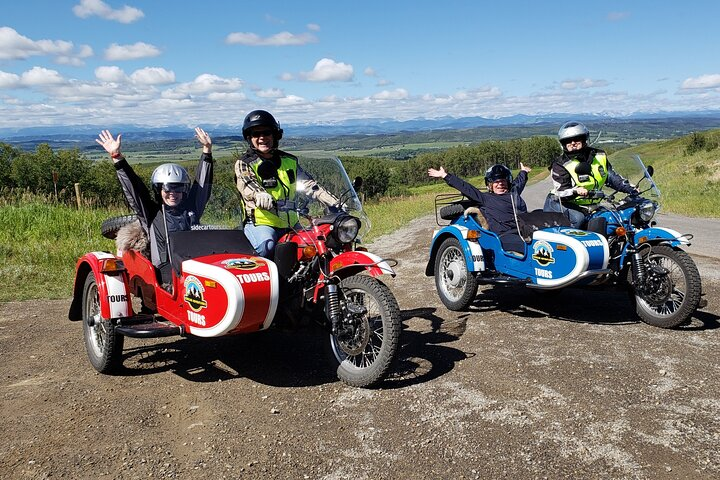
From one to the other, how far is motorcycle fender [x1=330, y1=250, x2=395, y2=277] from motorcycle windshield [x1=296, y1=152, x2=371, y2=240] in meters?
0.61

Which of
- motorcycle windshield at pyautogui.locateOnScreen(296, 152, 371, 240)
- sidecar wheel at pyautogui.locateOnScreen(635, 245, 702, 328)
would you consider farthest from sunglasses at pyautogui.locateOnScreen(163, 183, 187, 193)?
sidecar wheel at pyautogui.locateOnScreen(635, 245, 702, 328)

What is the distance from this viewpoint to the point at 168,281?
16.8 feet

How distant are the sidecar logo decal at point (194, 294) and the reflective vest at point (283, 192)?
952 millimetres

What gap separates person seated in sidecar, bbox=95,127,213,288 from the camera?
5215 millimetres

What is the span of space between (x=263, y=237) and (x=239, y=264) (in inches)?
26.1

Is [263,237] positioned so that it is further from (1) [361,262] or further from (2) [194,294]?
(1) [361,262]

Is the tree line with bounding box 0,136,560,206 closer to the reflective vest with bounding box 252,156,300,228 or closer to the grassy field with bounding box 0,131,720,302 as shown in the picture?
the reflective vest with bounding box 252,156,300,228

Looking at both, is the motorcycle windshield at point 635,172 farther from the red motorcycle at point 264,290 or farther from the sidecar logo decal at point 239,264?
the sidecar logo decal at point 239,264

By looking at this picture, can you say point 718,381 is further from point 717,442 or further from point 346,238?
point 346,238

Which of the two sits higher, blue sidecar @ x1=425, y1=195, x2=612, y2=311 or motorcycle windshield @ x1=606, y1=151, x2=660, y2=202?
motorcycle windshield @ x1=606, y1=151, x2=660, y2=202

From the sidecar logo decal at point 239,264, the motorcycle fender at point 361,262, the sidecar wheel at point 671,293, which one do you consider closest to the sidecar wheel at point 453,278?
the sidecar wheel at point 671,293

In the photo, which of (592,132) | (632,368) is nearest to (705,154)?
(592,132)

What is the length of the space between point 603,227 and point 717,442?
3.47 meters

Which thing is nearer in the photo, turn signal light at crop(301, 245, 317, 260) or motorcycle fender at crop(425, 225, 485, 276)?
turn signal light at crop(301, 245, 317, 260)
